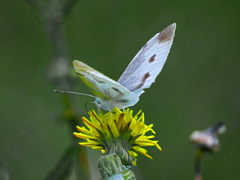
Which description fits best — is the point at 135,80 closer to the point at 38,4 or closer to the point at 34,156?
Result: the point at 38,4

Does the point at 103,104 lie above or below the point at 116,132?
above

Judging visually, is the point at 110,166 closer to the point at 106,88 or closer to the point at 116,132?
the point at 116,132

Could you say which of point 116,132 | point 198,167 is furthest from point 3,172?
point 198,167

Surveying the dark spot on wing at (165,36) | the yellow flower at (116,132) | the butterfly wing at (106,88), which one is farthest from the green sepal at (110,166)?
the dark spot on wing at (165,36)

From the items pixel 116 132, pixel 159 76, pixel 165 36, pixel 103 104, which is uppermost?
pixel 159 76

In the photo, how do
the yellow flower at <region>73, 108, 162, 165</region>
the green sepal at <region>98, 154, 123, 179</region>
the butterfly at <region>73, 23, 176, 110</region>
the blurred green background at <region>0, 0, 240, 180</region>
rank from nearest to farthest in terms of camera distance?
the green sepal at <region>98, 154, 123, 179</region>, the yellow flower at <region>73, 108, 162, 165</region>, the butterfly at <region>73, 23, 176, 110</region>, the blurred green background at <region>0, 0, 240, 180</region>

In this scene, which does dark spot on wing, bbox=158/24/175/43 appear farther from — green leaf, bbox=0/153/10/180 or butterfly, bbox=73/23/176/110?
green leaf, bbox=0/153/10/180

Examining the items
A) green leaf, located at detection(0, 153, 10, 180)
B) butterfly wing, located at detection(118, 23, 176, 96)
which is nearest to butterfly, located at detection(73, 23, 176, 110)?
butterfly wing, located at detection(118, 23, 176, 96)
